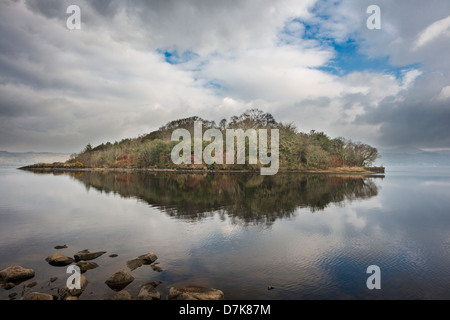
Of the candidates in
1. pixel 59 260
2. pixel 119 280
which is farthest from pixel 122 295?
pixel 59 260

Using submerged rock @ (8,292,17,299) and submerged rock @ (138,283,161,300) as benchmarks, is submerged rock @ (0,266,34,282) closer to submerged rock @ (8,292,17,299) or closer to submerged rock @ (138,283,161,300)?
submerged rock @ (8,292,17,299)

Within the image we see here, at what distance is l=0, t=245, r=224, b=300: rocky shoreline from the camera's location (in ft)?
20.4

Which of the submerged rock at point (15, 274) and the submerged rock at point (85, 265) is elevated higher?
the submerged rock at point (15, 274)

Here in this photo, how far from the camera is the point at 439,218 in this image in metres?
16.4

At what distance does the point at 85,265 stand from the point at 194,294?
165 inches

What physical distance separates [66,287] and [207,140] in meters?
68.5

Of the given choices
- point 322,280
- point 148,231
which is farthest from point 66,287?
point 322,280

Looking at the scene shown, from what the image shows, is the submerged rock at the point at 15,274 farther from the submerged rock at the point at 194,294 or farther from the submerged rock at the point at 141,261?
the submerged rock at the point at 194,294

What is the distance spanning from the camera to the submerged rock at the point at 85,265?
8084 mm

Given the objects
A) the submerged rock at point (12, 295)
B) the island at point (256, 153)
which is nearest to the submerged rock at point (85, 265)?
the submerged rock at point (12, 295)
